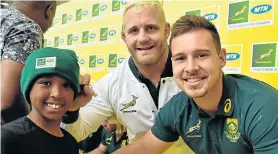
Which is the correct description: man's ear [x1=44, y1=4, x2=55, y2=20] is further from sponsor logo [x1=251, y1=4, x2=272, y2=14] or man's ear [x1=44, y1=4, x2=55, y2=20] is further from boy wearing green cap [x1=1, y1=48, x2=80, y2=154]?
sponsor logo [x1=251, y1=4, x2=272, y2=14]

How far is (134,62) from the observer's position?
1333mm

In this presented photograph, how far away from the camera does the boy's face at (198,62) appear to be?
3.10ft

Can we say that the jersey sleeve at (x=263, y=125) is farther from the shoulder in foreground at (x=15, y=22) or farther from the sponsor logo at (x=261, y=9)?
the shoulder in foreground at (x=15, y=22)

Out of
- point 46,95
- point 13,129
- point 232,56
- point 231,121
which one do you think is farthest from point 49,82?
point 232,56

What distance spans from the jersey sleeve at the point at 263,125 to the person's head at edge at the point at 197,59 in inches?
5.5

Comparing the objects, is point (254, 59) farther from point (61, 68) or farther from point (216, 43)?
point (61, 68)

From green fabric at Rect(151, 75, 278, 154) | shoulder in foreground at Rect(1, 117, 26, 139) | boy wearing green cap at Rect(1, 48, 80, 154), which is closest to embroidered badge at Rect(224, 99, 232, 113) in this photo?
green fabric at Rect(151, 75, 278, 154)

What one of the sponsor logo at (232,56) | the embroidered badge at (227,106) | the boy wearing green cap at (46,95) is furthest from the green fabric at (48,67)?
the sponsor logo at (232,56)

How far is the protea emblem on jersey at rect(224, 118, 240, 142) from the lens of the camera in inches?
36.4

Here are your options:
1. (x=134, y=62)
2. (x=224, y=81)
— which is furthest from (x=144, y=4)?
(x=224, y=81)

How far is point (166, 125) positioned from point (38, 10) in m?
0.65

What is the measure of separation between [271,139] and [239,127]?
0.10m

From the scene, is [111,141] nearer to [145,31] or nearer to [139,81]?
[139,81]

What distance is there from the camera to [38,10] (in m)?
1.20
